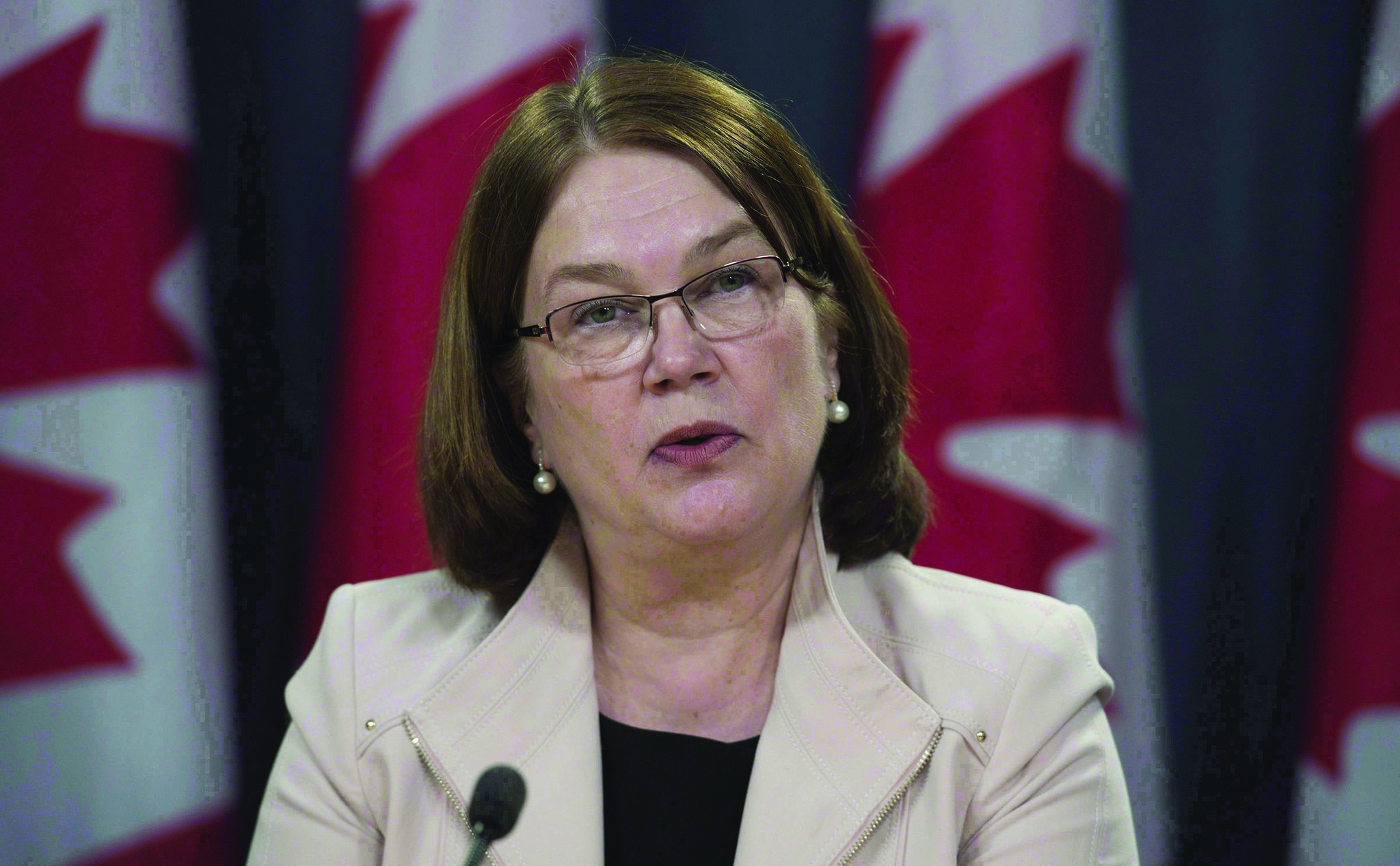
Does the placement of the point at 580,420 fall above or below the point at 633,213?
below

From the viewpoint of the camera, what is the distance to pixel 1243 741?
1980 millimetres

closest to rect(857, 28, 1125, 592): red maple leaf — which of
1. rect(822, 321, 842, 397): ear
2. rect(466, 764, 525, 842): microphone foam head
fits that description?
rect(822, 321, 842, 397): ear

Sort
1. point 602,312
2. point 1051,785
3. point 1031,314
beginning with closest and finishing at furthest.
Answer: point 1051,785 < point 602,312 < point 1031,314

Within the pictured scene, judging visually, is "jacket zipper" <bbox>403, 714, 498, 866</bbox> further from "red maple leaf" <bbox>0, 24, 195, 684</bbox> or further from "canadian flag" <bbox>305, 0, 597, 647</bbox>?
"red maple leaf" <bbox>0, 24, 195, 684</bbox>

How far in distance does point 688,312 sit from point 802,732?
0.52m

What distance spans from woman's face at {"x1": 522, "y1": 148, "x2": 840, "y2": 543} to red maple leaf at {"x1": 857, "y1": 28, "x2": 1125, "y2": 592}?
663 mm

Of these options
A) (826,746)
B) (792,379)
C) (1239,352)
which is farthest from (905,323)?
(826,746)

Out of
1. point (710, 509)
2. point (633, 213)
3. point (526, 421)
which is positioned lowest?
point (710, 509)

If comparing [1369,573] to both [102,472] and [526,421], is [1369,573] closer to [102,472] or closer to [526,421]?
[526,421]

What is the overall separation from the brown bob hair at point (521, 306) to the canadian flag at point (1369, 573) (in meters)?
0.85

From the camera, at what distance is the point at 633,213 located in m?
1.39

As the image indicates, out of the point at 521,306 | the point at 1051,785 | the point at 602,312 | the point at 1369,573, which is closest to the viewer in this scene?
the point at 1051,785

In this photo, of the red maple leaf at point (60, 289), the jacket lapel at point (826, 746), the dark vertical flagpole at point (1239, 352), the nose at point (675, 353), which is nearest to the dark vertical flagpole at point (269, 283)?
the red maple leaf at point (60, 289)

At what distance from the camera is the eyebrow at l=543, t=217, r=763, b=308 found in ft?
4.50
